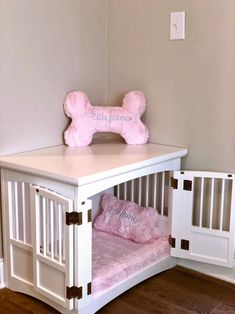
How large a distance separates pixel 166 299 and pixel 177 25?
54.0 inches

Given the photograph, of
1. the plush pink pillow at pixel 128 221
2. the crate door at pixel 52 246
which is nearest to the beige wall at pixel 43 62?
the crate door at pixel 52 246

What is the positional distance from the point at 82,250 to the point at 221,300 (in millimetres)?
770

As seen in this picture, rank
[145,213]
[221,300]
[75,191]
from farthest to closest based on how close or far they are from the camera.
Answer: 1. [145,213]
2. [221,300]
3. [75,191]

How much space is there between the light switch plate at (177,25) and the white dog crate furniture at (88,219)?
23.2 inches

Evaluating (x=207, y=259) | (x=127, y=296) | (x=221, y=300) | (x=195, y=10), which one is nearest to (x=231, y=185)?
(x=207, y=259)

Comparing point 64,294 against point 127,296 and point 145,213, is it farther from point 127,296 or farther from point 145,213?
point 145,213

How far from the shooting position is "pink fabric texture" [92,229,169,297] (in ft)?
6.50

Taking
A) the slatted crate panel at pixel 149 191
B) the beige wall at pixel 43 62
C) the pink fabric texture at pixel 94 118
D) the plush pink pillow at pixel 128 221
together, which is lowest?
the plush pink pillow at pixel 128 221

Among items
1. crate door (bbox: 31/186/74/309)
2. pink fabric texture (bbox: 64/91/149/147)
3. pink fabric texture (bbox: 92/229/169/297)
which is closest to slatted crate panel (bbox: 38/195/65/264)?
crate door (bbox: 31/186/74/309)

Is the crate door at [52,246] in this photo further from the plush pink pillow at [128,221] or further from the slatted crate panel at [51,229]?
the plush pink pillow at [128,221]

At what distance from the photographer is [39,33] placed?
2146 millimetres

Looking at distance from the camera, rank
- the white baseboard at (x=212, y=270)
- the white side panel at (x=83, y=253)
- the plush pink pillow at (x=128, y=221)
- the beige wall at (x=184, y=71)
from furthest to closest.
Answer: the plush pink pillow at (x=128, y=221)
the white baseboard at (x=212, y=270)
the beige wall at (x=184, y=71)
the white side panel at (x=83, y=253)

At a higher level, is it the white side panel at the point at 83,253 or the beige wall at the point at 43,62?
the beige wall at the point at 43,62

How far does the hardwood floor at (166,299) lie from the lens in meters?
1.98
